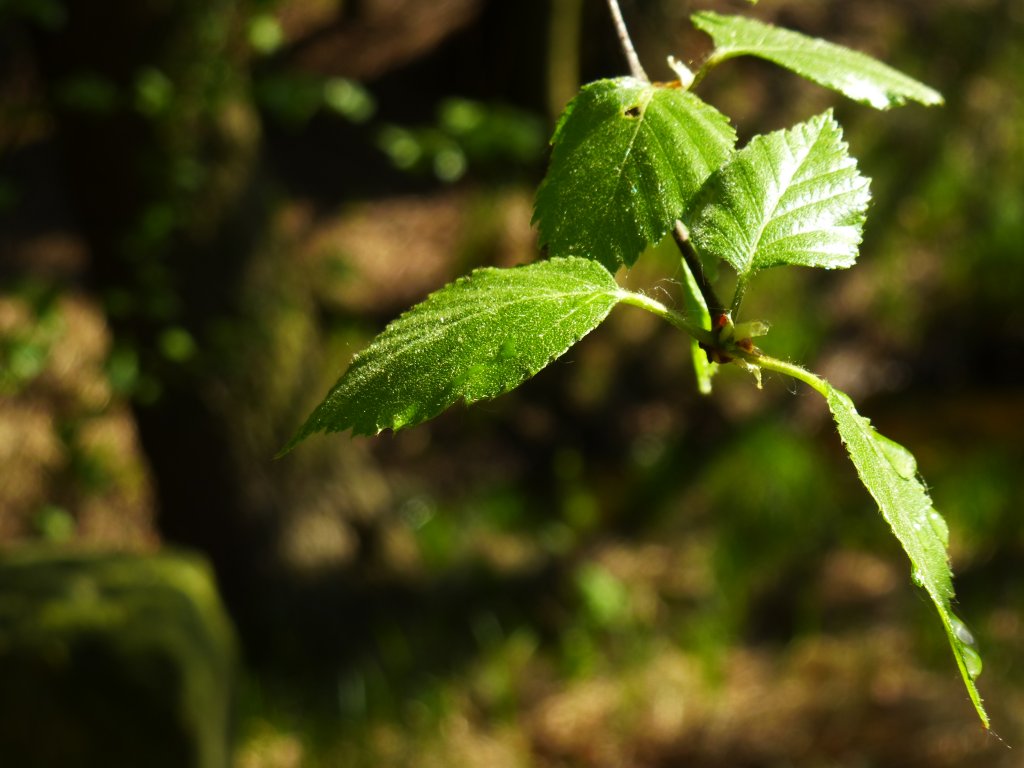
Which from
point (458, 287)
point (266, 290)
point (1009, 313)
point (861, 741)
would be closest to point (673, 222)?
point (458, 287)

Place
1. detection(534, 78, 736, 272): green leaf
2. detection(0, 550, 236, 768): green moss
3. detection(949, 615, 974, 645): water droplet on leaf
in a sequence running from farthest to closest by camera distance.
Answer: detection(0, 550, 236, 768): green moss
detection(534, 78, 736, 272): green leaf
detection(949, 615, 974, 645): water droplet on leaf

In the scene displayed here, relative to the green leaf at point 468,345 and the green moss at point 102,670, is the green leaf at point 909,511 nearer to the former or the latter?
the green leaf at point 468,345

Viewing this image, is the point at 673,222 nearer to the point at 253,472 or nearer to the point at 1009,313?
the point at 253,472

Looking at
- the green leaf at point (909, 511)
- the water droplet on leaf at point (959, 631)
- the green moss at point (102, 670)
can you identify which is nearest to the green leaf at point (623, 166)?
the green leaf at point (909, 511)

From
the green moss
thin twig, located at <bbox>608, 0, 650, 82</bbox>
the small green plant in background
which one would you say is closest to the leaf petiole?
the small green plant in background

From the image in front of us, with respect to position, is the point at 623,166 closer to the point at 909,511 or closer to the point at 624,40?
the point at 624,40

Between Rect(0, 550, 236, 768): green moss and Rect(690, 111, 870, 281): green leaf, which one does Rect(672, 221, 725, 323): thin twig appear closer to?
Rect(690, 111, 870, 281): green leaf

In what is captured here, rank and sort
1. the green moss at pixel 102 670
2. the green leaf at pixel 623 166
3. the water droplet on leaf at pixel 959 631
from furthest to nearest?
1. the green moss at pixel 102 670
2. the green leaf at pixel 623 166
3. the water droplet on leaf at pixel 959 631

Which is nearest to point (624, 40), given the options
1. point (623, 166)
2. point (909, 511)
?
point (623, 166)
